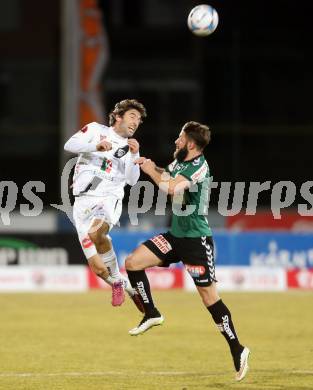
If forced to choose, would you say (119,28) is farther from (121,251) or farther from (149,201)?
(121,251)

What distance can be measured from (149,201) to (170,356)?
11928 mm

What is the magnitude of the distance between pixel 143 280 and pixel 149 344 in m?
3.10

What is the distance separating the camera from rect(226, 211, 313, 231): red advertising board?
25188 mm

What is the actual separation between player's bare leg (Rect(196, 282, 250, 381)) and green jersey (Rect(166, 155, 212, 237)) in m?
0.56

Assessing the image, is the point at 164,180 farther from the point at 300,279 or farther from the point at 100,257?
the point at 300,279

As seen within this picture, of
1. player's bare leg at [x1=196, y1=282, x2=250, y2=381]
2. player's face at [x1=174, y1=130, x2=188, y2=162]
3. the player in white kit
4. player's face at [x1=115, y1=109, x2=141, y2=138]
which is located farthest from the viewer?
the player in white kit

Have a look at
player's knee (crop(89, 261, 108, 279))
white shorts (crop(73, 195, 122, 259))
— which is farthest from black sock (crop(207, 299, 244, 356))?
white shorts (crop(73, 195, 122, 259))

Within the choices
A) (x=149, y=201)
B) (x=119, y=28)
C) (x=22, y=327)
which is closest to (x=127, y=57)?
(x=119, y=28)

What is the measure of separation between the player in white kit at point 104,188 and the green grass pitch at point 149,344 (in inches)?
41.8

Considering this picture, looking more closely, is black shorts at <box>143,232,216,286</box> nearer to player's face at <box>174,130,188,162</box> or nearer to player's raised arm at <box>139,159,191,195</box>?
player's raised arm at <box>139,159,191,195</box>

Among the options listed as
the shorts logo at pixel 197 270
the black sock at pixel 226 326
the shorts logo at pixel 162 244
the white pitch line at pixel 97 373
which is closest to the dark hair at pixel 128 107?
the shorts logo at pixel 162 244

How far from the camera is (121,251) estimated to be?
20.5 m

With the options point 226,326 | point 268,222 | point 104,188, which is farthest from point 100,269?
point 268,222

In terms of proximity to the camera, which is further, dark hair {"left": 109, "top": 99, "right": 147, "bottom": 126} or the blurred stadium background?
the blurred stadium background
